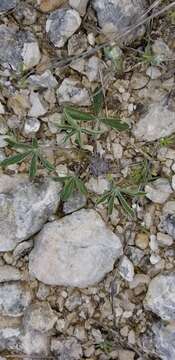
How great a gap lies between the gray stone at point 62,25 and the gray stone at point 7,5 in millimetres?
182

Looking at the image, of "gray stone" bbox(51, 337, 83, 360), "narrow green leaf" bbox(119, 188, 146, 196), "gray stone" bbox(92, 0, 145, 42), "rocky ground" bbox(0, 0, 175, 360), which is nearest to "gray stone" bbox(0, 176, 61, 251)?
"rocky ground" bbox(0, 0, 175, 360)

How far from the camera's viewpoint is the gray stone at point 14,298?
2418 millimetres

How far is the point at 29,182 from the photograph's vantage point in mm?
2406

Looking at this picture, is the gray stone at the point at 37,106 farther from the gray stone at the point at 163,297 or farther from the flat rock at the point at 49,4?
the gray stone at the point at 163,297

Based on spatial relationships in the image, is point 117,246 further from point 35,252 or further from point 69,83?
point 69,83

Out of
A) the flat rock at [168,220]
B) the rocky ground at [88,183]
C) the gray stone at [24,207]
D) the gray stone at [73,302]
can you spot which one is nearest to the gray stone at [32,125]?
the rocky ground at [88,183]

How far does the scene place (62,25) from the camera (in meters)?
2.34

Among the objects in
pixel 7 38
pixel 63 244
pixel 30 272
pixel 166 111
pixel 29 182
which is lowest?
pixel 30 272

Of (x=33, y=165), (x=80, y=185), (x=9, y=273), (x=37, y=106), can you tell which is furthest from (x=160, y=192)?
(x=9, y=273)

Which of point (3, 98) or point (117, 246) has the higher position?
point (3, 98)

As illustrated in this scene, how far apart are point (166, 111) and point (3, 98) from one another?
31.5 inches

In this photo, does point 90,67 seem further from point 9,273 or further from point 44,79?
point 9,273

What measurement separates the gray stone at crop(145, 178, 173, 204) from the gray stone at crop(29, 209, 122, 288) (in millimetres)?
266

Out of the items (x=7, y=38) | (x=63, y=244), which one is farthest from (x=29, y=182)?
(x=7, y=38)
